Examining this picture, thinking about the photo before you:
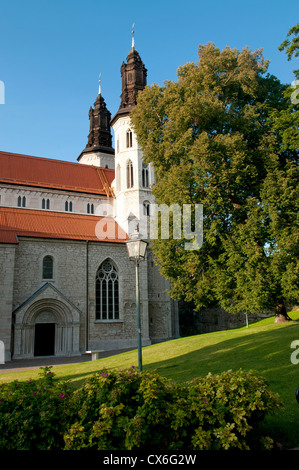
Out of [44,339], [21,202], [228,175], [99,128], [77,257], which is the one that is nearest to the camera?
[228,175]

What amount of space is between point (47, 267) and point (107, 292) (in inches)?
188

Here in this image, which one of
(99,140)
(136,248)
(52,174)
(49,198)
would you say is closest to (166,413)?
(136,248)

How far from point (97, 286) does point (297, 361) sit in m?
18.9

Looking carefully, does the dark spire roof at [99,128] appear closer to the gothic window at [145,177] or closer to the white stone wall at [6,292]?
the gothic window at [145,177]

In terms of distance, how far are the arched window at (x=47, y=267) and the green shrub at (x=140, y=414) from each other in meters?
20.5

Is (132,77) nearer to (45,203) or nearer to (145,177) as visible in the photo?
(145,177)

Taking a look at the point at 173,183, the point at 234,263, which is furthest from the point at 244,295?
the point at 173,183

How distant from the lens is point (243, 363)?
400 inches

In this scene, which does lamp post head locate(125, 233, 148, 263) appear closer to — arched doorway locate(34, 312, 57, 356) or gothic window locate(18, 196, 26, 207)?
arched doorway locate(34, 312, 57, 356)

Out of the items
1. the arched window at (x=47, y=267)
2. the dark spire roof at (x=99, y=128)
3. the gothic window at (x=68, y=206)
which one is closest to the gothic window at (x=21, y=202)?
the gothic window at (x=68, y=206)

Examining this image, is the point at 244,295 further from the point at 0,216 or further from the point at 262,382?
A: the point at 0,216

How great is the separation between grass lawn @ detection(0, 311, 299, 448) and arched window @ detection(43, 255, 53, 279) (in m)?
10.3

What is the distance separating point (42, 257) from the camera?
24781 mm

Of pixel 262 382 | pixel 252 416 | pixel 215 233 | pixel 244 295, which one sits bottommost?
pixel 252 416
